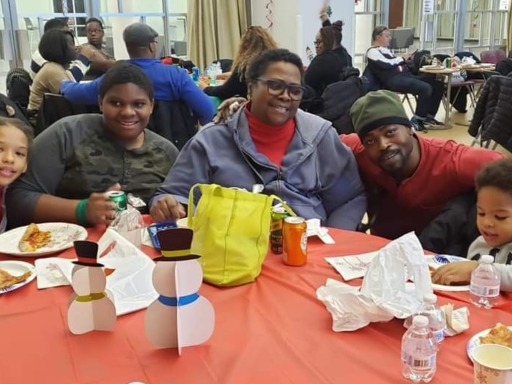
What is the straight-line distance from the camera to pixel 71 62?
4473mm

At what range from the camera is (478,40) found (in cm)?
1034

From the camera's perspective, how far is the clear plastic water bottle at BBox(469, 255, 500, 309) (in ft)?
4.27

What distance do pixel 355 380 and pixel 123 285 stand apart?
2.05 ft

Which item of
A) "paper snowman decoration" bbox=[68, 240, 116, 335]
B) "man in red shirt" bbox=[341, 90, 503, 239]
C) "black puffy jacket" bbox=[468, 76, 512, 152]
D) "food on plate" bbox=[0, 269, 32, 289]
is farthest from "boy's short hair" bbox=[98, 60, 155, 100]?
"black puffy jacket" bbox=[468, 76, 512, 152]

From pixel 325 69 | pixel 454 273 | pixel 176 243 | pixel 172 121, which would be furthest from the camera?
pixel 325 69

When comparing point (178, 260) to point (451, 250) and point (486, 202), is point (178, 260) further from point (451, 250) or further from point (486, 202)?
point (451, 250)

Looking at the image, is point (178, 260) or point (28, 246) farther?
point (28, 246)

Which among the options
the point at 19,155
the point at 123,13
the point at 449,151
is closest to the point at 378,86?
the point at 123,13

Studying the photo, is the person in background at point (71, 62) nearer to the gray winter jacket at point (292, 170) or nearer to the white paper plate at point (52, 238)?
the gray winter jacket at point (292, 170)

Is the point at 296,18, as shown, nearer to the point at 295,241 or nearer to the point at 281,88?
the point at 281,88

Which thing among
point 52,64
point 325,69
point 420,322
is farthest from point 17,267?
point 325,69

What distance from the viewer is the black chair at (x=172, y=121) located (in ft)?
12.0

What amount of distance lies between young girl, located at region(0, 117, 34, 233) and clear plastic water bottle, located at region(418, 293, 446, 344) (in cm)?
139

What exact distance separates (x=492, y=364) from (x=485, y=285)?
339 mm
